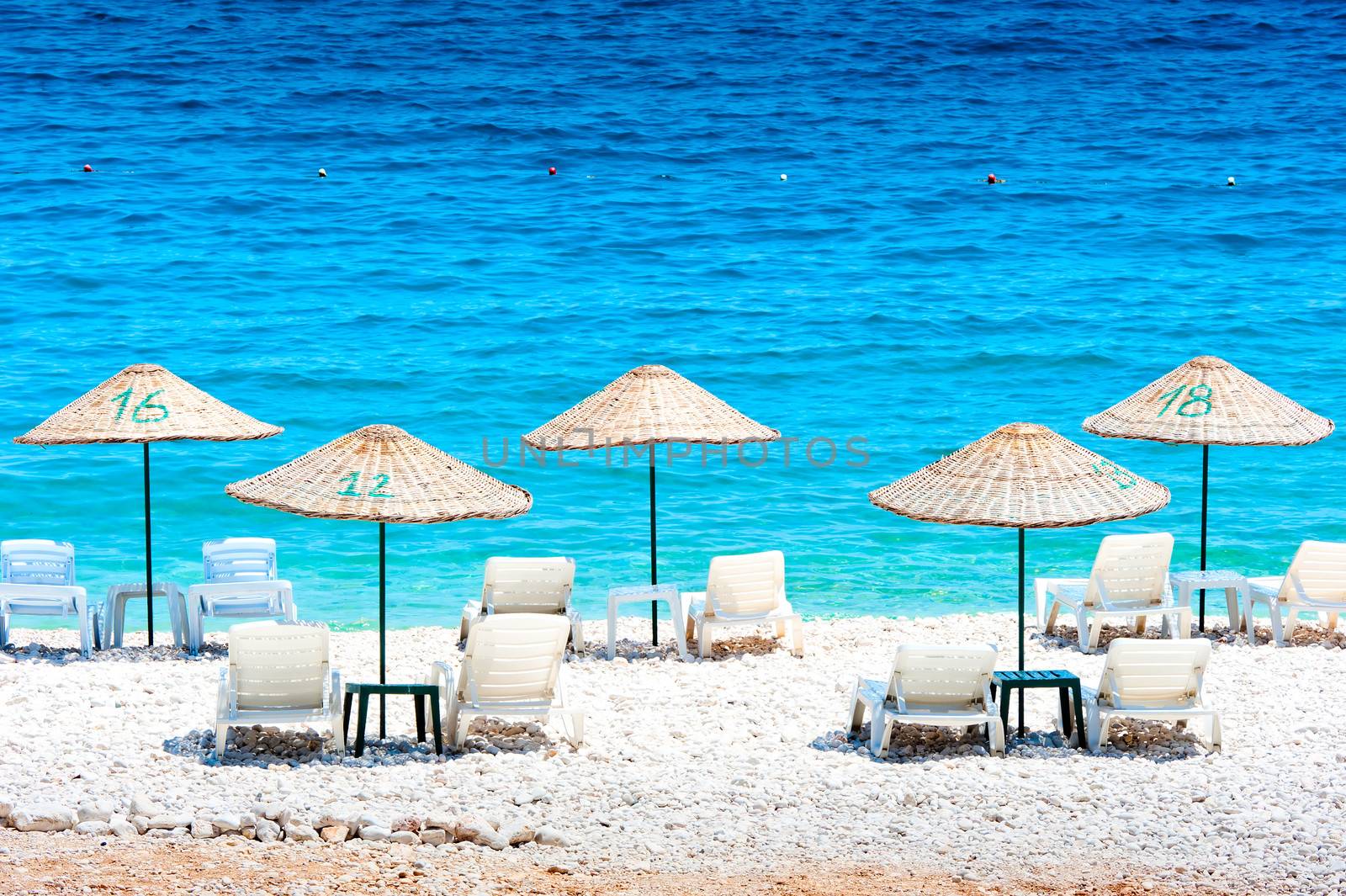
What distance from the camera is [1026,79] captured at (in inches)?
1419

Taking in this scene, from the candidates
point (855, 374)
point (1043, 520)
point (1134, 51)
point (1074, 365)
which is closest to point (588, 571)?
point (1043, 520)

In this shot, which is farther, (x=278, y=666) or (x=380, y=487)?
(x=380, y=487)

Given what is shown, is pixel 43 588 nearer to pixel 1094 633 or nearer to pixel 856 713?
pixel 856 713

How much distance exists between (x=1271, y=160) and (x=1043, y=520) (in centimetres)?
2732

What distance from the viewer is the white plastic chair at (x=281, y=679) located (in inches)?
305

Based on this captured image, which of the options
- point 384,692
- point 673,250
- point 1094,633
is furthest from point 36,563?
point 673,250

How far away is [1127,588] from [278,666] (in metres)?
5.93

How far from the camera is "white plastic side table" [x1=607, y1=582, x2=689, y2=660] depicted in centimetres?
1027

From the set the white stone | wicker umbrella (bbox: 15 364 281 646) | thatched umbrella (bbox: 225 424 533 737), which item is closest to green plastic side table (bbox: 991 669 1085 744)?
thatched umbrella (bbox: 225 424 533 737)

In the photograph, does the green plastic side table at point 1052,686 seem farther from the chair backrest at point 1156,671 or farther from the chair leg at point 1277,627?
the chair leg at point 1277,627

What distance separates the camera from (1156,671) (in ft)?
25.8

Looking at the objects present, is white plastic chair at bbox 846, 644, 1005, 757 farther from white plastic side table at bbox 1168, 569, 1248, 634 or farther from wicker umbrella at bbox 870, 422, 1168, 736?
white plastic side table at bbox 1168, 569, 1248, 634

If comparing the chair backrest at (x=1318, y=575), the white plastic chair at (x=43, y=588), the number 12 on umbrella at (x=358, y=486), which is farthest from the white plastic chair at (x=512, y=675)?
the chair backrest at (x=1318, y=575)

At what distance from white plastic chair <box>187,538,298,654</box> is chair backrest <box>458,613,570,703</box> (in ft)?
9.34
